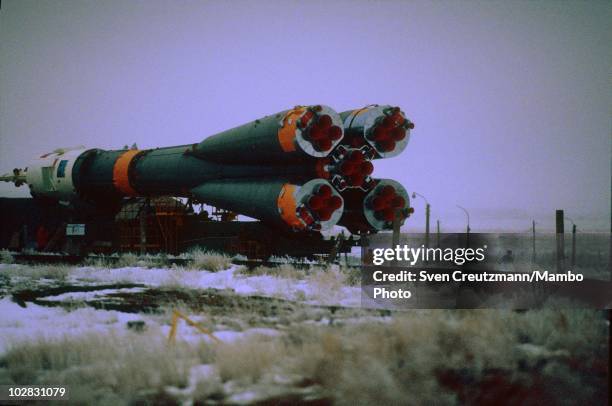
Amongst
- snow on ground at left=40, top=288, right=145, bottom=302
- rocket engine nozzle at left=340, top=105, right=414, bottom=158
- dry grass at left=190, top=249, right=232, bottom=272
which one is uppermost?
rocket engine nozzle at left=340, top=105, right=414, bottom=158

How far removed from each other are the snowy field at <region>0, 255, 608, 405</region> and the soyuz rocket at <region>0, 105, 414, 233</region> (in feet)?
17.5

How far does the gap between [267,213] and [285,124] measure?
9.10 ft

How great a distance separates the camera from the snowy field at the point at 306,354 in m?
6.18

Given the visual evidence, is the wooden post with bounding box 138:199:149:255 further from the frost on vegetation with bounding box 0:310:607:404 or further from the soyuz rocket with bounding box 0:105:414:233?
the frost on vegetation with bounding box 0:310:607:404

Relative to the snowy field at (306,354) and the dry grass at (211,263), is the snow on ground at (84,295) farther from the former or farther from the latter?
the dry grass at (211,263)

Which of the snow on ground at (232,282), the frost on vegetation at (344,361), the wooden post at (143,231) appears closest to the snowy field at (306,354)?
the frost on vegetation at (344,361)

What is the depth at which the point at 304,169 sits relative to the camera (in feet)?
52.9

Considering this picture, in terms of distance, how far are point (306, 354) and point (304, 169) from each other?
9772 mm

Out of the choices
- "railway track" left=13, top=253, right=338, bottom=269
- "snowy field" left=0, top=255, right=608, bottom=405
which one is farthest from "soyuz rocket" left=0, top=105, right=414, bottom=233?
"snowy field" left=0, top=255, right=608, bottom=405

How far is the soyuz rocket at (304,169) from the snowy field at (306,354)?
5.33 metres

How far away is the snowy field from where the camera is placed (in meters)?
6.18

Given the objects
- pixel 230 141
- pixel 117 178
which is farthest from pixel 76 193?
pixel 230 141

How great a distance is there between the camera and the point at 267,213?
53.5 feet

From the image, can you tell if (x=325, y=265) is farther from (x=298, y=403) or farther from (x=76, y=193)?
(x=76, y=193)
